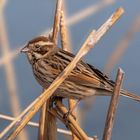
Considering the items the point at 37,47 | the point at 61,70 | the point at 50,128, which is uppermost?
the point at 37,47

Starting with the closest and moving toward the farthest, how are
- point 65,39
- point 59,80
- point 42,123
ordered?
point 59,80 < point 42,123 < point 65,39

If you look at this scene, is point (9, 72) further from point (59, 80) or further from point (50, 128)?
point (59, 80)

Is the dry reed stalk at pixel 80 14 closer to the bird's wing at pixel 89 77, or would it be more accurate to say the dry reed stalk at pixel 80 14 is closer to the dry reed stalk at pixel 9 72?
the dry reed stalk at pixel 9 72

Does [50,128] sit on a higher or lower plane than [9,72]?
lower

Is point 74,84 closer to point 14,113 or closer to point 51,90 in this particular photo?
point 14,113

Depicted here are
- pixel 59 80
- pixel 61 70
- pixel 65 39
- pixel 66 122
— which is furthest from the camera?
pixel 61 70

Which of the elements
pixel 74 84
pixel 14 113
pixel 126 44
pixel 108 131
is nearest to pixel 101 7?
pixel 126 44

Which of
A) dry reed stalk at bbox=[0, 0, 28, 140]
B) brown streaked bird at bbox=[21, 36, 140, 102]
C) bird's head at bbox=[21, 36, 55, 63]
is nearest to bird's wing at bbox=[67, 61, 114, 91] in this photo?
brown streaked bird at bbox=[21, 36, 140, 102]

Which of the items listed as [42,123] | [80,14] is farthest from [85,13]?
[42,123]
